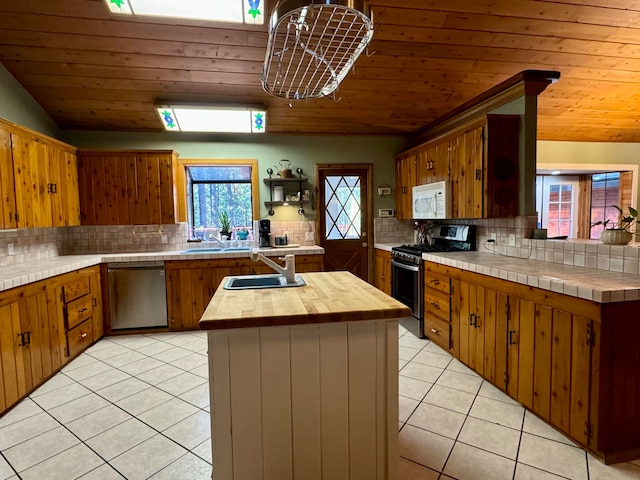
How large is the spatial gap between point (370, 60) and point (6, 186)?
342 centimetres

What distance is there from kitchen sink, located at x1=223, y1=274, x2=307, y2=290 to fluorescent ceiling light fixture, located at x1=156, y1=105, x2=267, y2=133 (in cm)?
252

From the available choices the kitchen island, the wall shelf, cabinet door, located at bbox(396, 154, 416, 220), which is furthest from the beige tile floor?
the wall shelf

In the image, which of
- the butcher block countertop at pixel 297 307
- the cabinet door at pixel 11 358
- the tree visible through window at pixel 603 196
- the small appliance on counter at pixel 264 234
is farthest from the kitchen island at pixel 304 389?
the tree visible through window at pixel 603 196

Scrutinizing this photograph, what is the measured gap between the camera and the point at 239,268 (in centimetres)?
400

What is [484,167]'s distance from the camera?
9.87ft

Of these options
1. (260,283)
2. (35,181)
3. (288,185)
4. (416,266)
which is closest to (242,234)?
(288,185)

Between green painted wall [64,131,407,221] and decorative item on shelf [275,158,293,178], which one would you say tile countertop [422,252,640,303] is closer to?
green painted wall [64,131,407,221]

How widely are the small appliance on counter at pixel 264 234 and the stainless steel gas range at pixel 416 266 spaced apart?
1643 mm

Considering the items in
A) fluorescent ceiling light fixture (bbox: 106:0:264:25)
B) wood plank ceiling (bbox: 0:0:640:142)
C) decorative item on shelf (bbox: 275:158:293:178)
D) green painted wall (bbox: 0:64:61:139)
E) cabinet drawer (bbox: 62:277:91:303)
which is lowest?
cabinet drawer (bbox: 62:277:91:303)

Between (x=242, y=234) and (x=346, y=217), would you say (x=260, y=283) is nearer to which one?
(x=242, y=234)

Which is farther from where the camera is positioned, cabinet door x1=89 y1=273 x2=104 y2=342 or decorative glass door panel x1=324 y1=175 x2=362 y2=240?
decorative glass door panel x1=324 y1=175 x2=362 y2=240

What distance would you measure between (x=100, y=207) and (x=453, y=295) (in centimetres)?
402

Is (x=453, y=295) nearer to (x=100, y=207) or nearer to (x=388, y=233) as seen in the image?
(x=388, y=233)

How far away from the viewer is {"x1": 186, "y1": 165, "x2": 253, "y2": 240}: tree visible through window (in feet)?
15.1
